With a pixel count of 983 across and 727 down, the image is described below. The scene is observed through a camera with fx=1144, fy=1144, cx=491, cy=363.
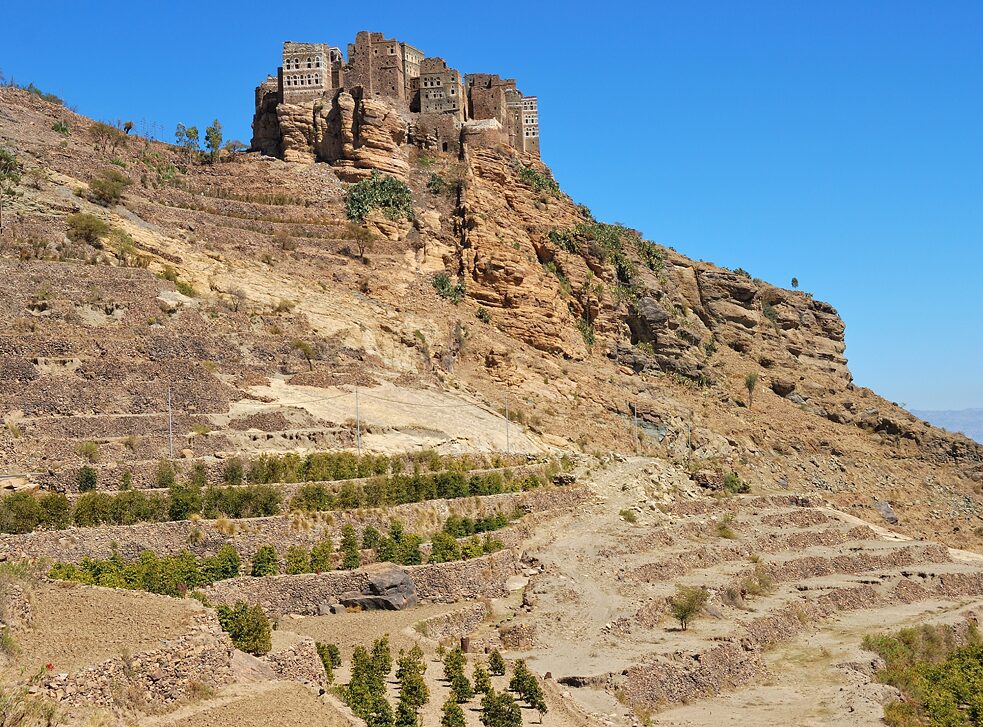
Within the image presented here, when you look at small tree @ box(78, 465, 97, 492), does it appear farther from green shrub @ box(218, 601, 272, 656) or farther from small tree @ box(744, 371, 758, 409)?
small tree @ box(744, 371, 758, 409)

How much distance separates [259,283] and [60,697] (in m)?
30.8

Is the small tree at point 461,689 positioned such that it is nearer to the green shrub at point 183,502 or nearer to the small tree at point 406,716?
the small tree at point 406,716

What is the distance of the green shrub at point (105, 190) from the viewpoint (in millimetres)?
45531

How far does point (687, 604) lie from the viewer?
87.1 feet

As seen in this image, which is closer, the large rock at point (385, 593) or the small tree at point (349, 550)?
the large rock at point (385, 593)

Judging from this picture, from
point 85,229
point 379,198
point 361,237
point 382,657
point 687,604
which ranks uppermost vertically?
point 379,198

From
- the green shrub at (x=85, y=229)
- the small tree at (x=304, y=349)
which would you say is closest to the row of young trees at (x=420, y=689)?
the small tree at (x=304, y=349)

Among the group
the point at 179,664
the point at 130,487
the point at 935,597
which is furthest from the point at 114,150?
the point at 179,664

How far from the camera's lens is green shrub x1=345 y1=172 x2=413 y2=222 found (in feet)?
176

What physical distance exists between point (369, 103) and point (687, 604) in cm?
3654

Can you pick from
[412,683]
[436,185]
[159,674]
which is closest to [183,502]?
[412,683]

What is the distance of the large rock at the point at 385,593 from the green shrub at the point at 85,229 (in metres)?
20.8

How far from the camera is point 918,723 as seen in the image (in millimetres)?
22141

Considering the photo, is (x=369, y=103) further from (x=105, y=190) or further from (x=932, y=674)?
(x=932, y=674)
